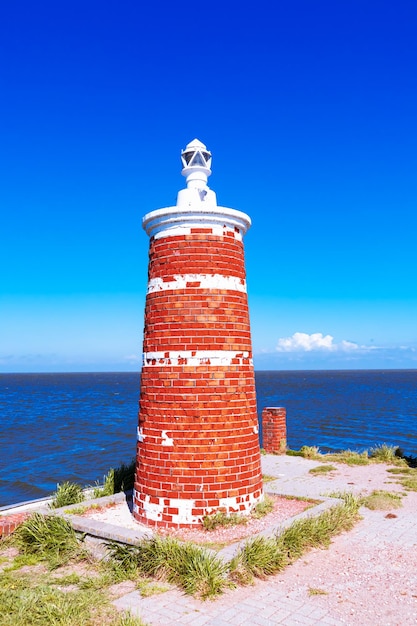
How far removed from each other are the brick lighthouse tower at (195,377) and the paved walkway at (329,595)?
1.82 m

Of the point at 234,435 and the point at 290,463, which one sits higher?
the point at 234,435

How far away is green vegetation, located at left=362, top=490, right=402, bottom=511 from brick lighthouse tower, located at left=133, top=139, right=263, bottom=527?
8.62ft

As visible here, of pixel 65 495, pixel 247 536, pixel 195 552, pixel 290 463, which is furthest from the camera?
pixel 290 463

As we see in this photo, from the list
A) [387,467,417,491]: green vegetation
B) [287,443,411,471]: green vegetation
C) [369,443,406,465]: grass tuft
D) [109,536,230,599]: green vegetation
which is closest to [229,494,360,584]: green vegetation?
[109,536,230,599]: green vegetation

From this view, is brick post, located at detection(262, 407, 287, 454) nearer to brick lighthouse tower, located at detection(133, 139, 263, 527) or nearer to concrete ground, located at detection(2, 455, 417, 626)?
concrete ground, located at detection(2, 455, 417, 626)

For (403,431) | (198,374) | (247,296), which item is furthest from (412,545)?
(403,431)

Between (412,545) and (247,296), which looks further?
(247,296)

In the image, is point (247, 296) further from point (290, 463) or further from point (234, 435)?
point (290, 463)

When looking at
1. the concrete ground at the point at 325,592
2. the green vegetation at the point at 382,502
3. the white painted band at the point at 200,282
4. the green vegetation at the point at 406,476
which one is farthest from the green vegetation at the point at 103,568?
the green vegetation at the point at 406,476

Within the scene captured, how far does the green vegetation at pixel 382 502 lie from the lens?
33.0 ft

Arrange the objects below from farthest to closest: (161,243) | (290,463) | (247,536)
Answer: (290,463)
(161,243)
(247,536)

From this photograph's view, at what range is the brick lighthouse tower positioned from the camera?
8148 mm

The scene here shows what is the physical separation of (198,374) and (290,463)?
333 inches

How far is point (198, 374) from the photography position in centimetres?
824
